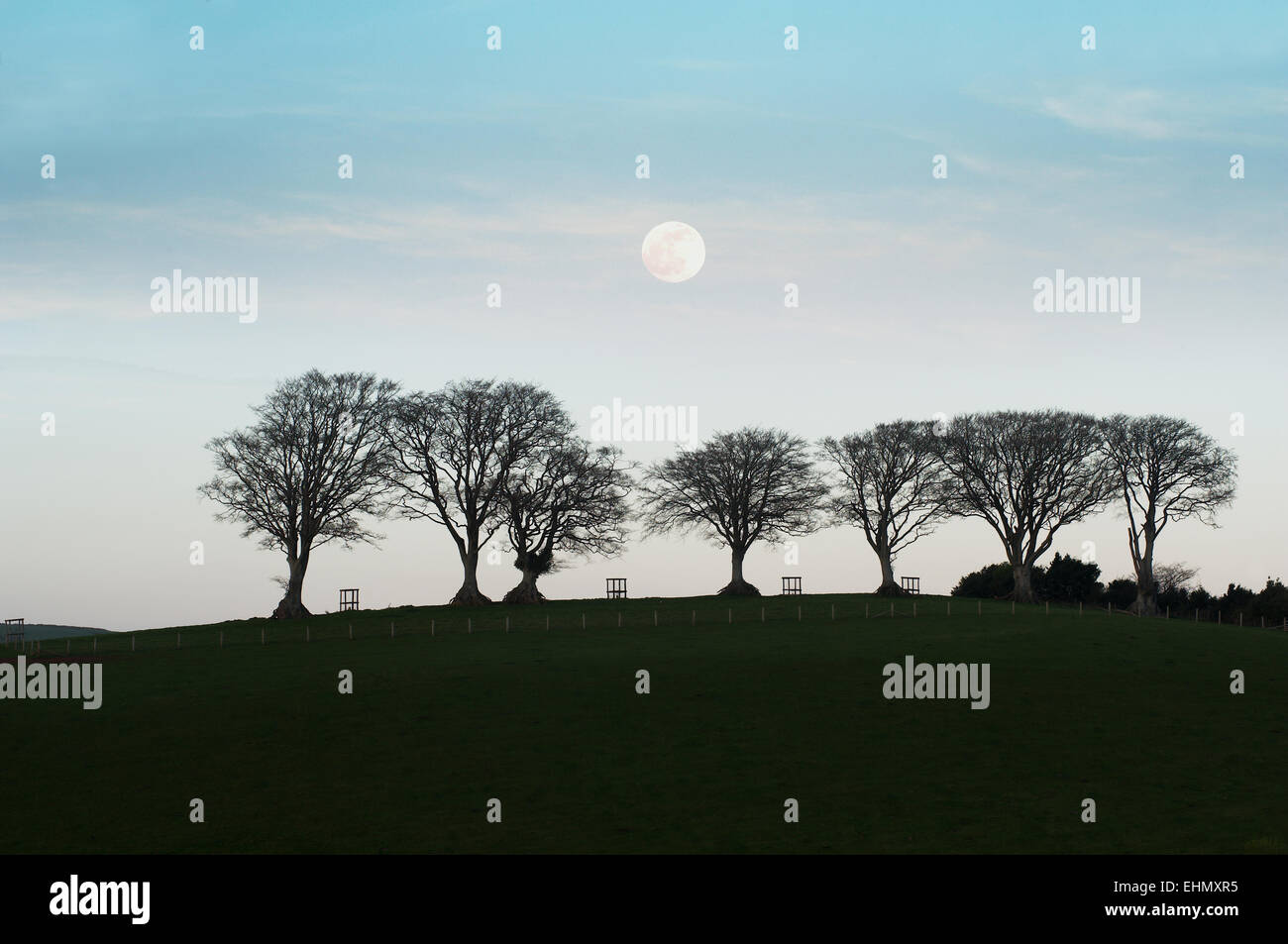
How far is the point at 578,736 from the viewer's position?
4353 centimetres

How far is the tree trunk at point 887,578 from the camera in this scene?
110000 millimetres

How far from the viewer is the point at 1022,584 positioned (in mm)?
105875

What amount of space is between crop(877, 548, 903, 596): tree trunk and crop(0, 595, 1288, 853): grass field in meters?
40.7

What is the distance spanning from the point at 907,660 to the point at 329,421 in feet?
196

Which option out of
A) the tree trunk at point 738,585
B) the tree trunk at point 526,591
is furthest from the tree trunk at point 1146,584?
the tree trunk at point 526,591

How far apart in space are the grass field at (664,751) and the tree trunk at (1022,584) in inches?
1418
